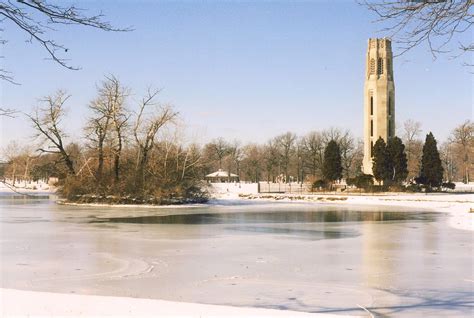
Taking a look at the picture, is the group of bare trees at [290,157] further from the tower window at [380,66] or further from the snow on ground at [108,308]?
the snow on ground at [108,308]

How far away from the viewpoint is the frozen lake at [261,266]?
8586 millimetres

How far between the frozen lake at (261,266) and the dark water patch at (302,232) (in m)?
Result: 0.03

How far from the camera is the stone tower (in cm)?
7112

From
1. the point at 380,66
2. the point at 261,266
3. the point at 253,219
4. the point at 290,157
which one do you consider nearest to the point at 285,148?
the point at 290,157

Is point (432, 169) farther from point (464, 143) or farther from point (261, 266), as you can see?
point (261, 266)

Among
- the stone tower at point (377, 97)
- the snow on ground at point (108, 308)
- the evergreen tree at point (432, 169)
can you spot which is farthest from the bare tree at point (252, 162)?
the snow on ground at point (108, 308)

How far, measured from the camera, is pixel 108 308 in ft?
23.9

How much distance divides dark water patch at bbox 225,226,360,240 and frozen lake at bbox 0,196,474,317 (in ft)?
0.11

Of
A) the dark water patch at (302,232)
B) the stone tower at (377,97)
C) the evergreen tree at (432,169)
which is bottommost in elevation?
the dark water patch at (302,232)

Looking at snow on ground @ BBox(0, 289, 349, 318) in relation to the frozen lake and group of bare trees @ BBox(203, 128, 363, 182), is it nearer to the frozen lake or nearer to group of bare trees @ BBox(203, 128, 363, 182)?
the frozen lake

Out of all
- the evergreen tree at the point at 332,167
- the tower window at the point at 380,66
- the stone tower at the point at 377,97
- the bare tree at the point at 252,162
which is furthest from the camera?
the bare tree at the point at 252,162

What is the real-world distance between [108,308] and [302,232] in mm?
12497

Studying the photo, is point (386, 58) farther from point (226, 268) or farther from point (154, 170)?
point (226, 268)

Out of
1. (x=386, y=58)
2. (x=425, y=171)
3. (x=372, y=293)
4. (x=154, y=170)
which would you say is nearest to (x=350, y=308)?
(x=372, y=293)
